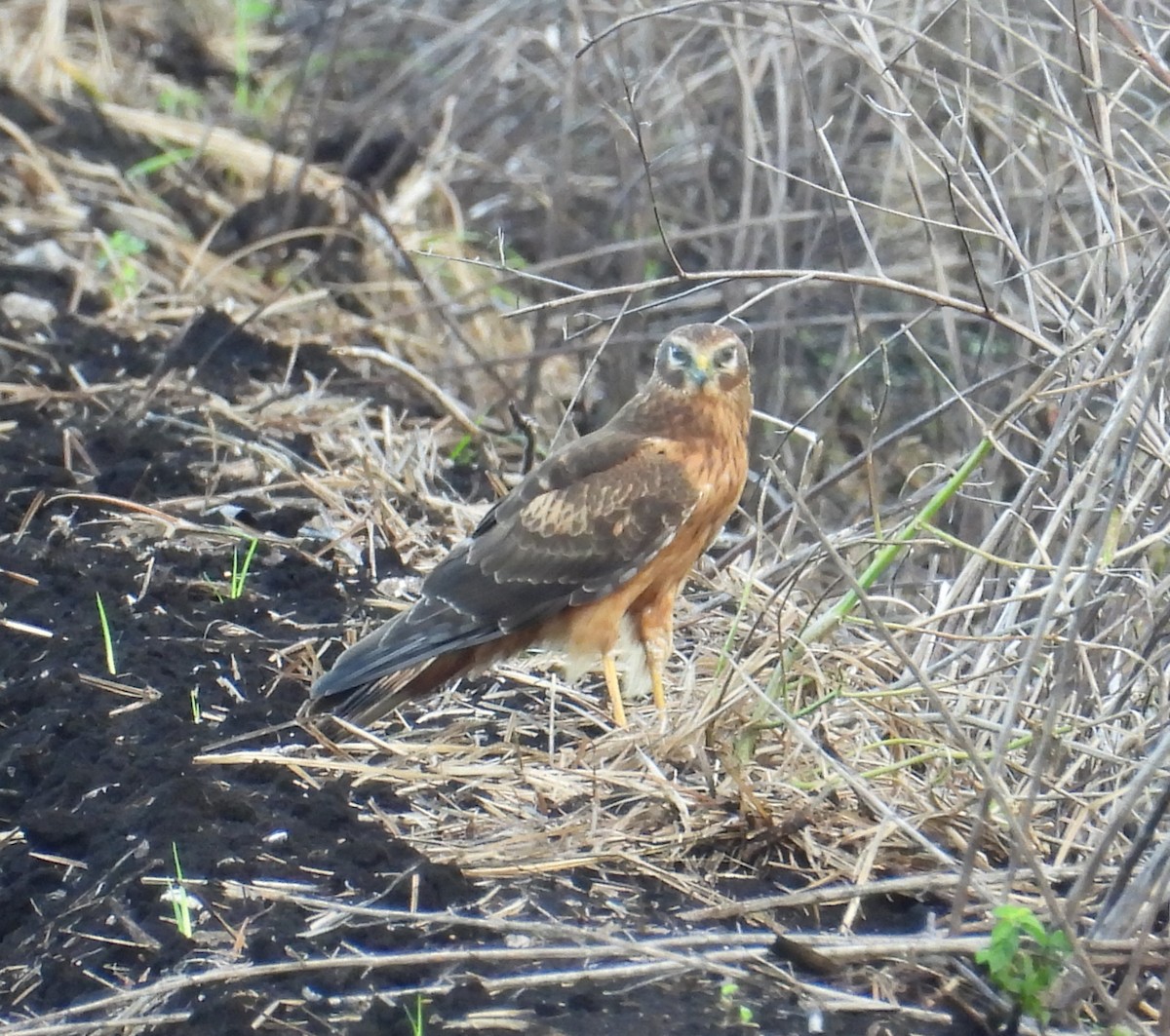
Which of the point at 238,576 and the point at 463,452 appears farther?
the point at 463,452

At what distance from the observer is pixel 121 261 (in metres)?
7.02

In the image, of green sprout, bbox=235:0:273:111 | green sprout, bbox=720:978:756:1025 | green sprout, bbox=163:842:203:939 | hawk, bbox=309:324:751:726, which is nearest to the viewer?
green sprout, bbox=720:978:756:1025

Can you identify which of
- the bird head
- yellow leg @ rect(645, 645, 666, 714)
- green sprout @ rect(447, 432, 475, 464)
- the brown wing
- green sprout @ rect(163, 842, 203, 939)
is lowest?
green sprout @ rect(447, 432, 475, 464)

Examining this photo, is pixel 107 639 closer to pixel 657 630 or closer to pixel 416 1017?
pixel 657 630

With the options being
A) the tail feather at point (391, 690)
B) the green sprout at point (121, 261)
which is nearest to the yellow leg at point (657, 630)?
the tail feather at point (391, 690)

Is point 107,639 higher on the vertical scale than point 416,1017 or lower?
lower

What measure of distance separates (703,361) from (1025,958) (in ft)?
7.18

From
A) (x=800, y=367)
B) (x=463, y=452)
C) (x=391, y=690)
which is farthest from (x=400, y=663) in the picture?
(x=800, y=367)

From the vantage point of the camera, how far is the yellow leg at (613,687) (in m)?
4.11

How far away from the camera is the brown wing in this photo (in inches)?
163

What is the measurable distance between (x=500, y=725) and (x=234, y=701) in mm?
687

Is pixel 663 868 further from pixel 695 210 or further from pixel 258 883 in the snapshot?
pixel 695 210

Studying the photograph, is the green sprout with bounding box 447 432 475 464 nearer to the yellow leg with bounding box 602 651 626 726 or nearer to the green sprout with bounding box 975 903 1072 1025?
the yellow leg with bounding box 602 651 626 726

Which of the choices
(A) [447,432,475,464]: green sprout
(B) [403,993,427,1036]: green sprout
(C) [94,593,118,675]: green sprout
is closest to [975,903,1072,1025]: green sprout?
(B) [403,993,427,1036]: green sprout
